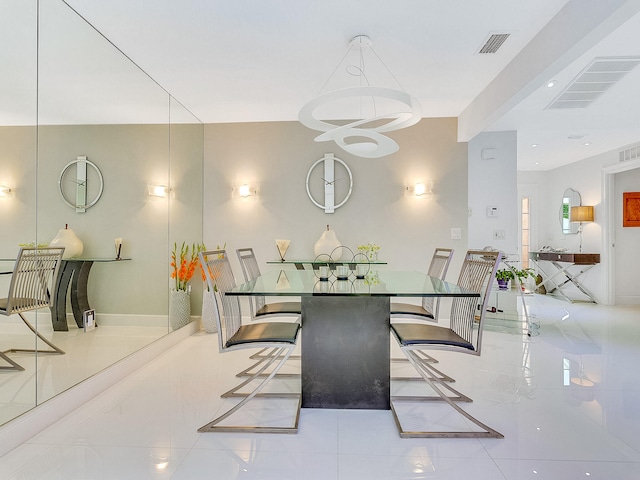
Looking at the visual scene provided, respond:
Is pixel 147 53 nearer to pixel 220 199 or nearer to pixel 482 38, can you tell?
pixel 220 199

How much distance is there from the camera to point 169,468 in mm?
1720

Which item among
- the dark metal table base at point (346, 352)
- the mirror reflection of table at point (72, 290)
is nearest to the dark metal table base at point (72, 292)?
the mirror reflection of table at point (72, 290)

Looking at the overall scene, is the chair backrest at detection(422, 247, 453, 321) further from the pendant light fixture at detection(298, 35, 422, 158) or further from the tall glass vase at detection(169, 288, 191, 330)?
the tall glass vase at detection(169, 288, 191, 330)

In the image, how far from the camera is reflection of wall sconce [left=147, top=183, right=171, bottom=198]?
11.2 feet

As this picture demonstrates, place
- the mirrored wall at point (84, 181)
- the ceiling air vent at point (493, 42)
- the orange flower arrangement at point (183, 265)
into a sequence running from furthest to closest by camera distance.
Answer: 1. the orange flower arrangement at point (183, 265)
2. the ceiling air vent at point (493, 42)
3. the mirrored wall at point (84, 181)

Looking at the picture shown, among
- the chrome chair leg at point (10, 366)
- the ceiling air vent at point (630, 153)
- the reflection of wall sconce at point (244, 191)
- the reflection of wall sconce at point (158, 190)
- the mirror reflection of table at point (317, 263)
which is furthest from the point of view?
the ceiling air vent at point (630, 153)

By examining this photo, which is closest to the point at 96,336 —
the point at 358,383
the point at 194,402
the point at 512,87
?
the point at 194,402

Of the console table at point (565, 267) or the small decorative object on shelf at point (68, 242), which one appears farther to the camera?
the console table at point (565, 267)

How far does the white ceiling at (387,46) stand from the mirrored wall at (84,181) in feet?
1.11

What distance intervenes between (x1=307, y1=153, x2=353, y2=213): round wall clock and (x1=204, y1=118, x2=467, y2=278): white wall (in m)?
0.08

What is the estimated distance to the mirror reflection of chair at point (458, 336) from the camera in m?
2.02

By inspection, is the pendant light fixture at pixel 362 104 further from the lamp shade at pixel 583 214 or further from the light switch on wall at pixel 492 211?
the lamp shade at pixel 583 214

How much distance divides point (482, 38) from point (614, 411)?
9.10 feet

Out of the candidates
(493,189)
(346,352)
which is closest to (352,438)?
(346,352)
